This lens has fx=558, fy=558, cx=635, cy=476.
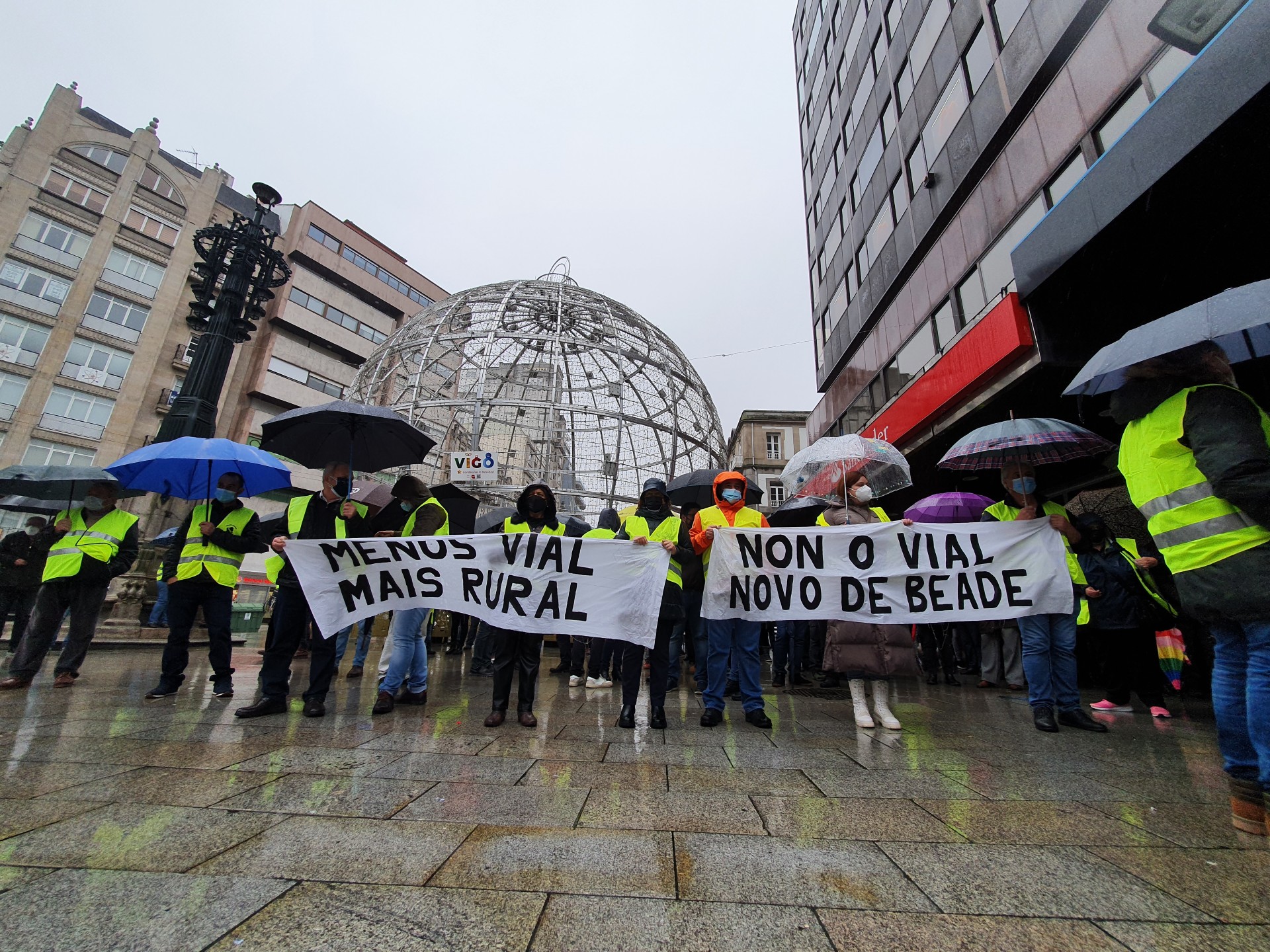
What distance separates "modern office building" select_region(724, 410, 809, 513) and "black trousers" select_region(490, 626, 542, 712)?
126 ft

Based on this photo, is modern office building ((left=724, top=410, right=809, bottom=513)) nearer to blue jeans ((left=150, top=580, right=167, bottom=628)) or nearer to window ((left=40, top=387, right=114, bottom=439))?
blue jeans ((left=150, top=580, right=167, bottom=628))

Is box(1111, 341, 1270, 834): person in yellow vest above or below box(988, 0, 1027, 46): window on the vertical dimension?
below

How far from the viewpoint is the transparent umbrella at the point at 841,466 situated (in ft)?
18.2

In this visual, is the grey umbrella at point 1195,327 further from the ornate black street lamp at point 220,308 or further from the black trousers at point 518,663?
the ornate black street lamp at point 220,308

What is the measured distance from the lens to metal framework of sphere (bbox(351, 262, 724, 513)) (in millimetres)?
11672

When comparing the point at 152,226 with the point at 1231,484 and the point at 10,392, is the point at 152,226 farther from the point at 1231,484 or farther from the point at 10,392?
the point at 1231,484

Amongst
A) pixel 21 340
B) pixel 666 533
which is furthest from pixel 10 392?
pixel 666 533

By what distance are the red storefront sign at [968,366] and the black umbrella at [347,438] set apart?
864 centimetres

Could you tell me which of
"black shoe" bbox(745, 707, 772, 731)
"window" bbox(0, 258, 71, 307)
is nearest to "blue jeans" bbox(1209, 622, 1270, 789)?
"black shoe" bbox(745, 707, 772, 731)

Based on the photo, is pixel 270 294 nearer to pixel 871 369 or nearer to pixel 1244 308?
pixel 1244 308

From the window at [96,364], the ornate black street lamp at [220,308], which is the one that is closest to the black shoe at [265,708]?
the ornate black street lamp at [220,308]

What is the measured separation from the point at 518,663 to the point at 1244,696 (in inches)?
167

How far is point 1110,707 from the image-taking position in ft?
17.7

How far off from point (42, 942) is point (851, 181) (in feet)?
76.9
